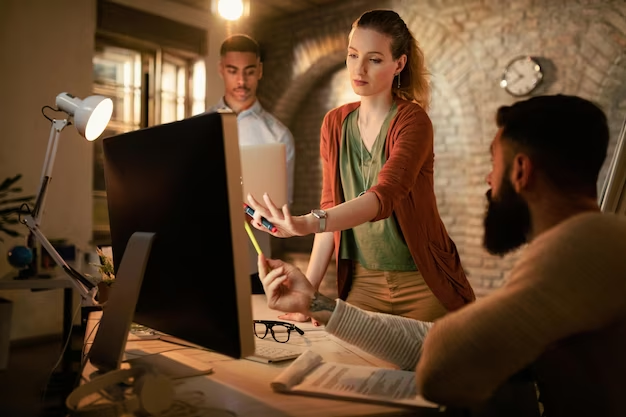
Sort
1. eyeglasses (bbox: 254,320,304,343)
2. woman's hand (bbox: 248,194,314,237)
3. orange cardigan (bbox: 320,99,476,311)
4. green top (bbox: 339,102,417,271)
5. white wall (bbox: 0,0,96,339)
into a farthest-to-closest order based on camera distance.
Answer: white wall (bbox: 0,0,96,339) < green top (bbox: 339,102,417,271) < orange cardigan (bbox: 320,99,476,311) < eyeglasses (bbox: 254,320,304,343) < woman's hand (bbox: 248,194,314,237)

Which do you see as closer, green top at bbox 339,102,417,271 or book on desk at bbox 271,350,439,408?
book on desk at bbox 271,350,439,408

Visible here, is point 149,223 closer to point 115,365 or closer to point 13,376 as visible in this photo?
point 115,365

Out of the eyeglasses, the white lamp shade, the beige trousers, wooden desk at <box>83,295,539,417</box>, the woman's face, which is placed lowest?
wooden desk at <box>83,295,539,417</box>

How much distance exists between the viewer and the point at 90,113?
6.20ft

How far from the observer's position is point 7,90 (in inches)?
176

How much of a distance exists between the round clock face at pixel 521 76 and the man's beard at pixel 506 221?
384cm

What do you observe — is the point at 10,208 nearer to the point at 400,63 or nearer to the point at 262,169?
the point at 262,169

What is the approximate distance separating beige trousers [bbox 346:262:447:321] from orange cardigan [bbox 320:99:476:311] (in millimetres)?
33

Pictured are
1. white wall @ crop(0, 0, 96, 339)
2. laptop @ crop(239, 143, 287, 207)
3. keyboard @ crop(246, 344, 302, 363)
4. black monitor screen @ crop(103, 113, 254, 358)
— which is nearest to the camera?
black monitor screen @ crop(103, 113, 254, 358)

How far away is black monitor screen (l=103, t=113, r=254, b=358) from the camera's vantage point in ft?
2.77

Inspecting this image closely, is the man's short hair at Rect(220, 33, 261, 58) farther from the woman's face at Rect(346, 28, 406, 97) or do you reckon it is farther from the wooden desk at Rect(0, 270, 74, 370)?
the woman's face at Rect(346, 28, 406, 97)

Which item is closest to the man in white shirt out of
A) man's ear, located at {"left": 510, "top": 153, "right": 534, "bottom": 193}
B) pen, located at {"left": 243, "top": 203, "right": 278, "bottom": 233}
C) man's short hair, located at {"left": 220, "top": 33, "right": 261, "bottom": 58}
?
man's short hair, located at {"left": 220, "top": 33, "right": 261, "bottom": 58}

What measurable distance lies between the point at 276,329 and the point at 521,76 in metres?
3.88

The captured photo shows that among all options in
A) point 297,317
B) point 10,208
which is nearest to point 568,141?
point 297,317
